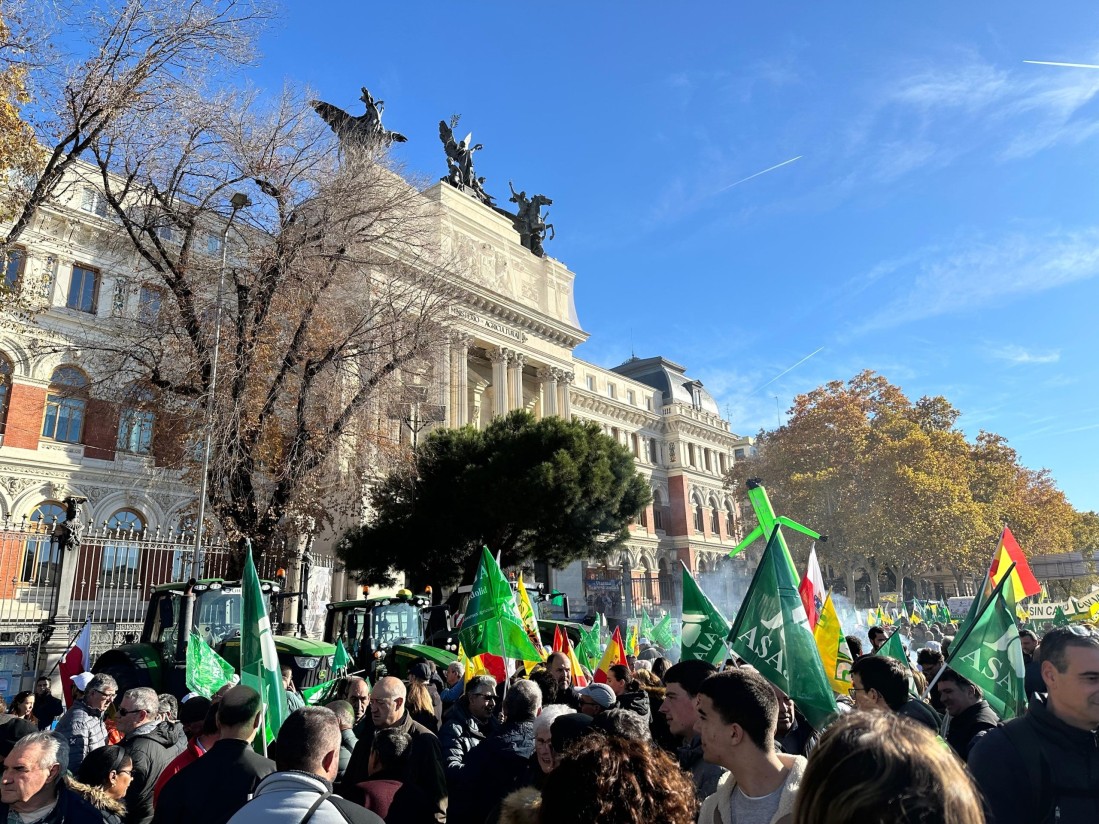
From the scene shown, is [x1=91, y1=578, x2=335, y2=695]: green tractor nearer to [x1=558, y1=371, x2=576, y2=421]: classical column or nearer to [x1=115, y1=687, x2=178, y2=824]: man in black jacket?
[x1=115, y1=687, x2=178, y2=824]: man in black jacket

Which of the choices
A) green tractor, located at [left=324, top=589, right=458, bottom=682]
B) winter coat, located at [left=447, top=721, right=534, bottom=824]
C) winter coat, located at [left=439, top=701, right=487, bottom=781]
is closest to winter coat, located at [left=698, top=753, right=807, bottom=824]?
winter coat, located at [left=447, top=721, right=534, bottom=824]

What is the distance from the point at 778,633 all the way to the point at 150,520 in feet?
87.8

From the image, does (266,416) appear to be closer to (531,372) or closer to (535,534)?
(535,534)

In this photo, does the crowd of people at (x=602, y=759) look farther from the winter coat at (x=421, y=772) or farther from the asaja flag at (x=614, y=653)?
the asaja flag at (x=614, y=653)

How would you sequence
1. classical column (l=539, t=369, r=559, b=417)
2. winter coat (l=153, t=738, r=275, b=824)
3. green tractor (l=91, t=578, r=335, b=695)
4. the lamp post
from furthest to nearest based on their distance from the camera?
classical column (l=539, t=369, r=559, b=417), the lamp post, green tractor (l=91, t=578, r=335, b=695), winter coat (l=153, t=738, r=275, b=824)

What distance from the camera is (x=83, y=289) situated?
2703 cm

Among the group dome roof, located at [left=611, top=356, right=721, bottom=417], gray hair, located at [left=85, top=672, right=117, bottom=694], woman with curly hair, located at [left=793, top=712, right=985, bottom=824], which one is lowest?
gray hair, located at [left=85, top=672, right=117, bottom=694]

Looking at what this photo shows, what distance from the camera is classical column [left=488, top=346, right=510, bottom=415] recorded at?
37125 millimetres

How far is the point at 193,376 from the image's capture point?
1537 cm

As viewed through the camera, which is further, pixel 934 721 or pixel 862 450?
pixel 862 450

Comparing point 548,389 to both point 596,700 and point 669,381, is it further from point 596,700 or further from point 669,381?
point 596,700

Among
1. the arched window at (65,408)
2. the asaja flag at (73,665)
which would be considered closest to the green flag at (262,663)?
the asaja flag at (73,665)

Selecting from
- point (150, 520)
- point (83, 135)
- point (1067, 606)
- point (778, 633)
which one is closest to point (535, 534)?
point (150, 520)

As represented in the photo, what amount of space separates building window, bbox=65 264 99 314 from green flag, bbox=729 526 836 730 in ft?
94.6
